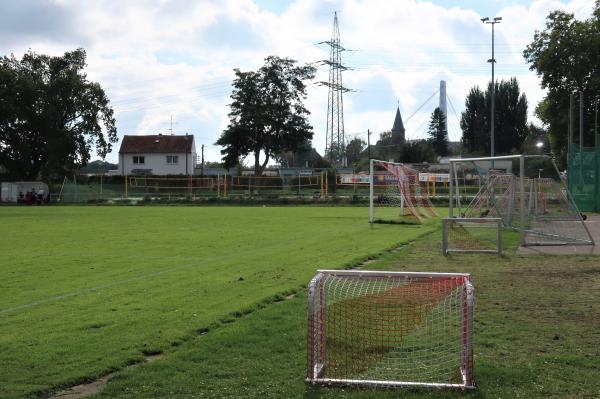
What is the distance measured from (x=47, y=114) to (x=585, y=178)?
50571 mm

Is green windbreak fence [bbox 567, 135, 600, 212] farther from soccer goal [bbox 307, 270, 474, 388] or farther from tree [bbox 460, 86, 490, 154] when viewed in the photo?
tree [bbox 460, 86, 490, 154]

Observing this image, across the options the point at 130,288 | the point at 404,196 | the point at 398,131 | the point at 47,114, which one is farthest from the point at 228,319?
the point at 398,131

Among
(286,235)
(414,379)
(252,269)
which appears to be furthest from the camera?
(286,235)

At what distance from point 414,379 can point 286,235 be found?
1525 centimetres

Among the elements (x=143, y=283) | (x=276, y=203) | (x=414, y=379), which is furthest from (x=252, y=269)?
(x=276, y=203)

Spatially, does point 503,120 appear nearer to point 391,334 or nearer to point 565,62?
point 565,62

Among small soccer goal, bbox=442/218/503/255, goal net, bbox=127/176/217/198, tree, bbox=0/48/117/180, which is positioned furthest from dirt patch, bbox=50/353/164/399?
tree, bbox=0/48/117/180

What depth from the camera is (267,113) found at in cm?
7988

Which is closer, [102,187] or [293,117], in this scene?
[102,187]

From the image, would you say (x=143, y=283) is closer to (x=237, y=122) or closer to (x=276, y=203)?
(x=276, y=203)

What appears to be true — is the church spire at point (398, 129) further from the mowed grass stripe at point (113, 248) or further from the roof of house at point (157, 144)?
the mowed grass stripe at point (113, 248)

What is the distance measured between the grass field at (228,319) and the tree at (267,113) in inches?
2523

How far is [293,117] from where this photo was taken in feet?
268

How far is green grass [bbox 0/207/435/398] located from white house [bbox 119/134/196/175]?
8003 centimetres
